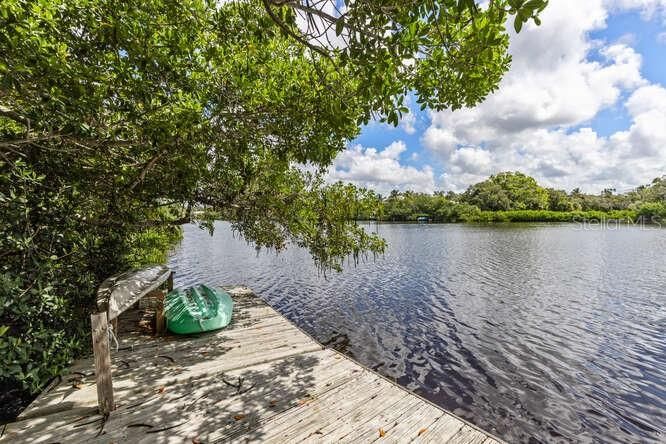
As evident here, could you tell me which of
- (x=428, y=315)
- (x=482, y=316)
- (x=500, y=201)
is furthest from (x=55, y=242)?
(x=500, y=201)

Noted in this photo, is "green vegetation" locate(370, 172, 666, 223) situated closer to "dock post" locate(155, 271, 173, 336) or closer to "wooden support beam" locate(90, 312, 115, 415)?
"dock post" locate(155, 271, 173, 336)

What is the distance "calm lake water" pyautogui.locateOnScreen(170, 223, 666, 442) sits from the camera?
707cm

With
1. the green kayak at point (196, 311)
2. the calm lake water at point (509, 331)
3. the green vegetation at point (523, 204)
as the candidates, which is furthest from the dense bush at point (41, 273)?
the green vegetation at point (523, 204)

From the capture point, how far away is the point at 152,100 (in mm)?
4793

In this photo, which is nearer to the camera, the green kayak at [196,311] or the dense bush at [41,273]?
the dense bush at [41,273]

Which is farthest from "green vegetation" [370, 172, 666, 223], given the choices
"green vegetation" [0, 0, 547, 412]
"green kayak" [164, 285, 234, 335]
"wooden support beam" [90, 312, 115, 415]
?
"wooden support beam" [90, 312, 115, 415]

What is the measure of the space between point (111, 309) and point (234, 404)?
3.15 metres

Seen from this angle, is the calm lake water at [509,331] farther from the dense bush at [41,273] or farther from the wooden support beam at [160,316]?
the dense bush at [41,273]

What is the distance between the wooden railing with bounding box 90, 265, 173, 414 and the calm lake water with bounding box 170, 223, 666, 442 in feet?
19.5

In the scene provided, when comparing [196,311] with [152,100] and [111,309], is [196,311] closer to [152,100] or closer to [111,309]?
[111,309]

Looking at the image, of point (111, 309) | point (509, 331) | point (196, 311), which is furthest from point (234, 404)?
point (509, 331)

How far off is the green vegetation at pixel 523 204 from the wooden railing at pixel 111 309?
81.7 metres

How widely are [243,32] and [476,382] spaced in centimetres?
1002

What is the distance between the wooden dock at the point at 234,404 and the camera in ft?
13.9
